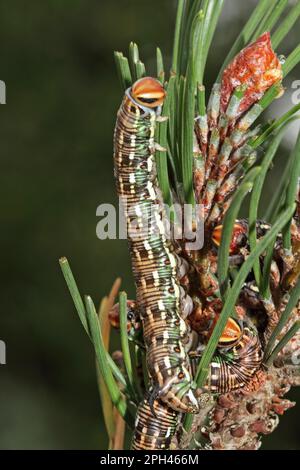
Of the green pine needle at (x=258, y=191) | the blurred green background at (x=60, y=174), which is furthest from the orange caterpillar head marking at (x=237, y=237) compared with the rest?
the blurred green background at (x=60, y=174)

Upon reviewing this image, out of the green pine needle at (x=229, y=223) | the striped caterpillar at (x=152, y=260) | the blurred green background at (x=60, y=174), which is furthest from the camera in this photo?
the blurred green background at (x=60, y=174)

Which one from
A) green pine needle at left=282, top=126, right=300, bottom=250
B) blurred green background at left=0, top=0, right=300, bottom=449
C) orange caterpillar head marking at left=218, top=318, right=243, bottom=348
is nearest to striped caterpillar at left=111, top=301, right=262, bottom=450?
orange caterpillar head marking at left=218, top=318, right=243, bottom=348

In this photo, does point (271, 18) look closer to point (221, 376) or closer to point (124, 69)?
point (124, 69)

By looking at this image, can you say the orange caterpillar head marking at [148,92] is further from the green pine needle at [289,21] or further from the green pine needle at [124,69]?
the green pine needle at [289,21]

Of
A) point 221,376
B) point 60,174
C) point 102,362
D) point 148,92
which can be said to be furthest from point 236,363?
point 60,174

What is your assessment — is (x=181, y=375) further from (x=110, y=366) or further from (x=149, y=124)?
(x=149, y=124)

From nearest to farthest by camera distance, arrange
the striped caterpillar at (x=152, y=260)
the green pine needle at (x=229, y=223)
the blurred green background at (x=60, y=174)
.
A: the green pine needle at (x=229, y=223)
the striped caterpillar at (x=152, y=260)
the blurred green background at (x=60, y=174)
